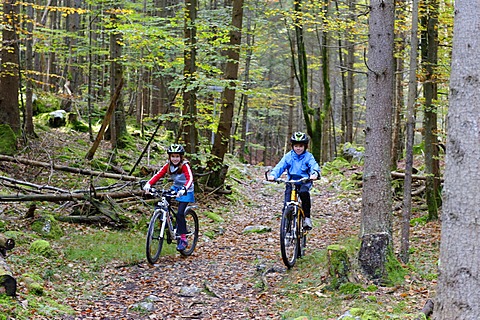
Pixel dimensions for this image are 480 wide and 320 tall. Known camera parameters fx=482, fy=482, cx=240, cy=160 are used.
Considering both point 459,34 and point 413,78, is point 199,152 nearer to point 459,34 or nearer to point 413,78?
point 413,78

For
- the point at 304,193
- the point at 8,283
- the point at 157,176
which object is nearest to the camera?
the point at 8,283

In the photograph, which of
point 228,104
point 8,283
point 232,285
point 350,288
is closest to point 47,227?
point 8,283

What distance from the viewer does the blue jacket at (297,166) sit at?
306 inches

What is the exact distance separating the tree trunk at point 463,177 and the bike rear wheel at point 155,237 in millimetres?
5019

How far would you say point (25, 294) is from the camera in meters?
5.67

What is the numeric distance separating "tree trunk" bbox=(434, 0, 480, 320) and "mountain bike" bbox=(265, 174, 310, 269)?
3678 mm

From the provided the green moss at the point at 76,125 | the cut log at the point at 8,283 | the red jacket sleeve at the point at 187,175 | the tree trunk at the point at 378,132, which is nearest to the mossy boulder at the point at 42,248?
the cut log at the point at 8,283

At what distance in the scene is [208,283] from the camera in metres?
7.33

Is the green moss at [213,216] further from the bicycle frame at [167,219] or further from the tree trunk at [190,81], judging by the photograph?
the bicycle frame at [167,219]

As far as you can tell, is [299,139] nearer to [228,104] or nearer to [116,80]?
[228,104]

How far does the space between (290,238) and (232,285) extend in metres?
1.18

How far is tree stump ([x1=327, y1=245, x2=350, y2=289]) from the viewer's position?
6418 mm

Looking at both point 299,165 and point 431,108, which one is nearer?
point 299,165

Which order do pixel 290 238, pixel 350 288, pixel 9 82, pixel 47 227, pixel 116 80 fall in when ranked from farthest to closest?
pixel 116 80 → pixel 9 82 → pixel 47 227 → pixel 290 238 → pixel 350 288
